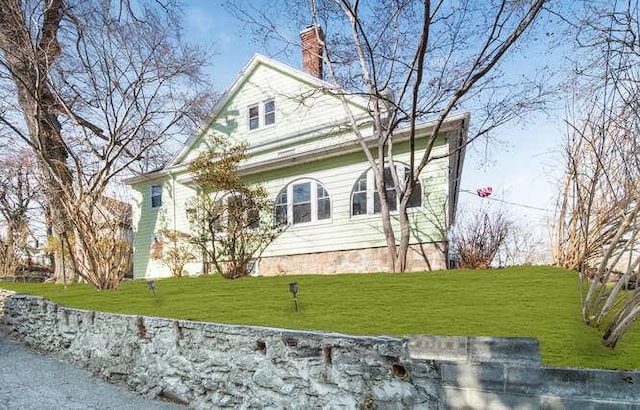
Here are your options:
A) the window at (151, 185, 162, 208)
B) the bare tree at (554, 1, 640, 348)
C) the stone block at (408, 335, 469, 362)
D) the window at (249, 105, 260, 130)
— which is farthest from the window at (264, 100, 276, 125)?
the stone block at (408, 335, 469, 362)

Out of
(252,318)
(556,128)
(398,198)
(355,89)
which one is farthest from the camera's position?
(355,89)

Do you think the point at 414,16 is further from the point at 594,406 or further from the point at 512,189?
the point at 594,406

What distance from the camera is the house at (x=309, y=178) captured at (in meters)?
9.40

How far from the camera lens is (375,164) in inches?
373

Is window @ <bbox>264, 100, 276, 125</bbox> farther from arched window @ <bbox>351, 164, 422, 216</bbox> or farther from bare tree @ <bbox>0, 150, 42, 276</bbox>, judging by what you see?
bare tree @ <bbox>0, 150, 42, 276</bbox>

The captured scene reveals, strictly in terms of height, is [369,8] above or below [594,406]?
above

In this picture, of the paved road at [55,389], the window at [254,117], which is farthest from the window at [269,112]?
the paved road at [55,389]

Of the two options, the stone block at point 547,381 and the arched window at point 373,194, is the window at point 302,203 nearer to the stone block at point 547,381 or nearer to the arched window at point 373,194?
the arched window at point 373,194

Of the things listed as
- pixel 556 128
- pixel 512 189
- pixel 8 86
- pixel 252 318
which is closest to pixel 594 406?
pixel 252 318

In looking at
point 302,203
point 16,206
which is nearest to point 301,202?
point 302,203

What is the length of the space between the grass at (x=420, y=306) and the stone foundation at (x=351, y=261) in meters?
1.97

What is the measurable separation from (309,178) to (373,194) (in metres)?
2.02

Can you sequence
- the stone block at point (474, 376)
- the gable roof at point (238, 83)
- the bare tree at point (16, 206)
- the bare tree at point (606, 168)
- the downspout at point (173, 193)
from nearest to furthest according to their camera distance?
the stone block at point (474, 376) < the bare tree at point (606, 168) < the gable roof at point (238, 83) < the downspout at point (173, 193) < the bare tree at point (16, 206)

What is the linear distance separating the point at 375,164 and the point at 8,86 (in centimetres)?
1261
